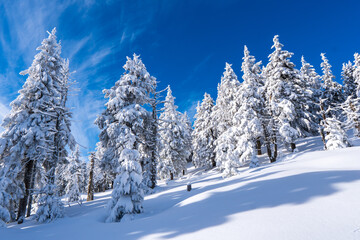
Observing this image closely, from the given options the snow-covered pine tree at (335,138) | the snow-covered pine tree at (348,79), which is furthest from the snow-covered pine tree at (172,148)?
the snow-covered pine tree at (348,79)

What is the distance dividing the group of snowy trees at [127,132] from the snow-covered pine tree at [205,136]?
45cm

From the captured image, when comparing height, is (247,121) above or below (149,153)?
above

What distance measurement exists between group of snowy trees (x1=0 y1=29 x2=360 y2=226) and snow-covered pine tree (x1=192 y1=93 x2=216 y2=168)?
17.8 inches

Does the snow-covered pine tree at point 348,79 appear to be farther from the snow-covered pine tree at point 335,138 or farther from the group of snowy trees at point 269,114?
the snow-covered pine tree at point 335,138

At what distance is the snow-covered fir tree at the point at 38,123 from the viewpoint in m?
13.8

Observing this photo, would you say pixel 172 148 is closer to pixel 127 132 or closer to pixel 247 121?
pixel 247 121

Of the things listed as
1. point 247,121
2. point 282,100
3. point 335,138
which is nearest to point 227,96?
point 247,121

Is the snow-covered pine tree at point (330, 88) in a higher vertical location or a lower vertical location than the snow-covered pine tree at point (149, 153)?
higher

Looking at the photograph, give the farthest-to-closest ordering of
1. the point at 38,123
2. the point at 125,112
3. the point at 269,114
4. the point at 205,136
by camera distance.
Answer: the point at 205,136
the point at 269,114
the point at 125,112
the point at 38,123

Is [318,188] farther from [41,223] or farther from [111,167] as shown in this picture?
[111,167]

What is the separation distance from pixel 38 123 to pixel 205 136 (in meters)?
25.9

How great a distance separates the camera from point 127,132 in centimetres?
1773

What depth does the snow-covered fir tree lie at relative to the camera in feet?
45.2

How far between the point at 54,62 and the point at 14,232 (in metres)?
13.2
